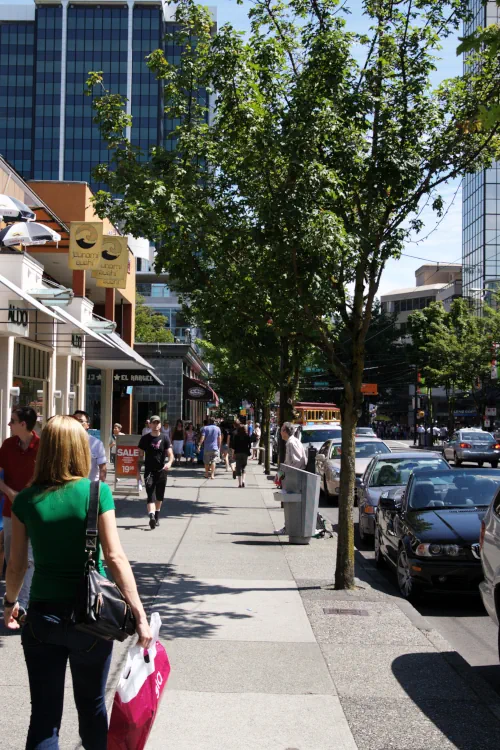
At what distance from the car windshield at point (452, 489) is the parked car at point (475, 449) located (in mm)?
26832

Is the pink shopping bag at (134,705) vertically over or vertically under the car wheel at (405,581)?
over

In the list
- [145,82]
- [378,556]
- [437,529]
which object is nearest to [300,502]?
[378,556]

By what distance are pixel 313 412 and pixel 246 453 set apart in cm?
2282

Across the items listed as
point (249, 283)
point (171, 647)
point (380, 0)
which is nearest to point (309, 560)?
point (249, 283)

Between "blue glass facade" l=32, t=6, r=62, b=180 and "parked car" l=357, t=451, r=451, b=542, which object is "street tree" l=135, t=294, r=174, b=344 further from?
"parked car" l=357, t=451, r=451, b=542

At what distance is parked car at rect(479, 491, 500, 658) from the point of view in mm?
6180

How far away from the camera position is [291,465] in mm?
13695

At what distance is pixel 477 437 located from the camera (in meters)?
37.8

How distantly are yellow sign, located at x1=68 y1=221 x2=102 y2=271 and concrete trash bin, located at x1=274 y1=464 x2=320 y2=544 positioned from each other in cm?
942

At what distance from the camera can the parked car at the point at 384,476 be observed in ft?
44.4

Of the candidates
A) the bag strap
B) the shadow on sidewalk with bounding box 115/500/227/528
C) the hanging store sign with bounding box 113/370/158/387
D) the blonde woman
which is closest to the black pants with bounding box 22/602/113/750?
the blonde woman

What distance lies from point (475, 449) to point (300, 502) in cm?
2592

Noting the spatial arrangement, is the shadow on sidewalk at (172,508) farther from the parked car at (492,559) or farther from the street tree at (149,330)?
the street tree at (149,330)

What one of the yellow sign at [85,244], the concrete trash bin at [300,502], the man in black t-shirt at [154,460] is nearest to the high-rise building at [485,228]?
the yellow sign at [85,244]
